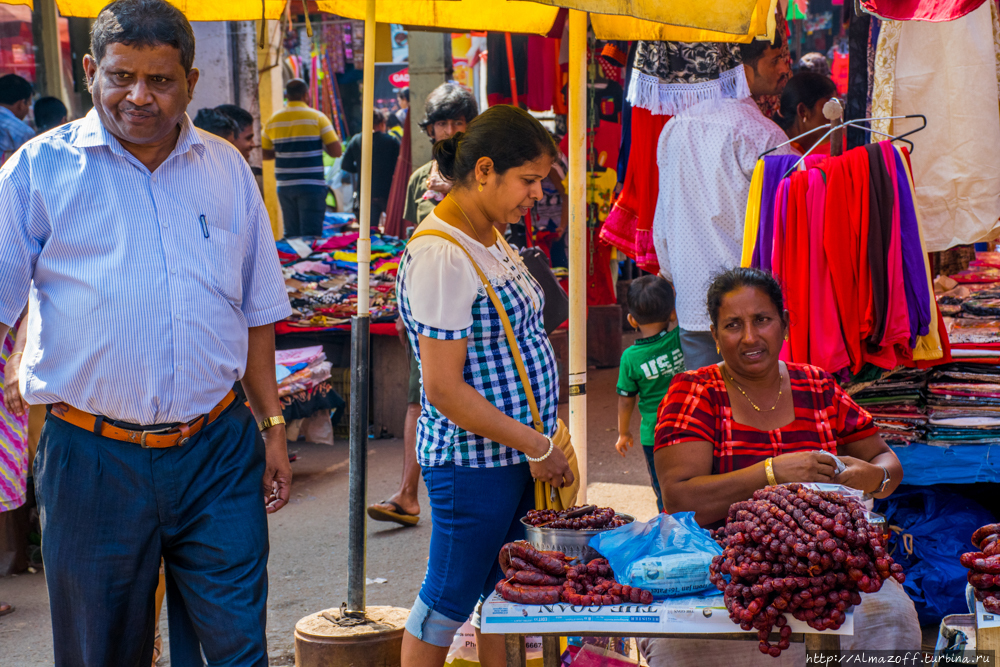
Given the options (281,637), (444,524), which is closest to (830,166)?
(444,524)

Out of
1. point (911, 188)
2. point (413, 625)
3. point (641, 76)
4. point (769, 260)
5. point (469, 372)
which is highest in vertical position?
point (641, 76)

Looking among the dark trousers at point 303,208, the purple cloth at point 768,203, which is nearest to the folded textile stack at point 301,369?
the dark trousers at point 303,208

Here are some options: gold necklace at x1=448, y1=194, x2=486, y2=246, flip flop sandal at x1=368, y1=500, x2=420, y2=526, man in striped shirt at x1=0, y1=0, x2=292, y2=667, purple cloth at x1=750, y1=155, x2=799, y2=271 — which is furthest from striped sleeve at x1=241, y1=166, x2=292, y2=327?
flip flop sandal at x1=368, y1=500, x2=420, y2=526

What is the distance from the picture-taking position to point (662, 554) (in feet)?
7.36

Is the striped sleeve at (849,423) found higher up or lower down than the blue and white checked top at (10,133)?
lower down

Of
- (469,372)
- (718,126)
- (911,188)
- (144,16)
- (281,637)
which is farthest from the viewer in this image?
(718,126)

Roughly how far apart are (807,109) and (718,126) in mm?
594

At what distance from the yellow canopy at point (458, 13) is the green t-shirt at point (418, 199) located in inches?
41.3

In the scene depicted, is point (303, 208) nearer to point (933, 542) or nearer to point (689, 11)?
point (933, 542)

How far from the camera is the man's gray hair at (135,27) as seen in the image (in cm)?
214

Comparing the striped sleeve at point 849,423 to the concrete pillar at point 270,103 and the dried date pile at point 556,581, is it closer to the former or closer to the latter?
the dried date pile at point 556,581

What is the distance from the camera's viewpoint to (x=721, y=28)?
271 cm

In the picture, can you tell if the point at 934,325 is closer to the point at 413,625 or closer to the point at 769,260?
the point at 769,260

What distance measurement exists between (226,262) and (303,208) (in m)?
7.19
